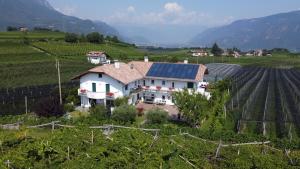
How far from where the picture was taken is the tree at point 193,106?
33.8 meters

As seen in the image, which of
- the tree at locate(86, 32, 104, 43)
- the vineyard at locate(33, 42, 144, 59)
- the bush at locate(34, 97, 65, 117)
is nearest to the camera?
the bush at locate(34, 97, 65, 117)

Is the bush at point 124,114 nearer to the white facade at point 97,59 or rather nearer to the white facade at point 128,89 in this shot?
the white facade at point 128,89

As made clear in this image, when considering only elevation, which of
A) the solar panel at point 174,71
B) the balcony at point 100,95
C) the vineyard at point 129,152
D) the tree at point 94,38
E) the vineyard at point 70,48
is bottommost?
the vineyard at point 129,152

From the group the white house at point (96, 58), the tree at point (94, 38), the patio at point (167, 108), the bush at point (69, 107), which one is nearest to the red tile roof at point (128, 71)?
the patio at point (167, 108)

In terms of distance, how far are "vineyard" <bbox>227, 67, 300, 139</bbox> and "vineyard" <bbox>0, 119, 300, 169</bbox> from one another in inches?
302

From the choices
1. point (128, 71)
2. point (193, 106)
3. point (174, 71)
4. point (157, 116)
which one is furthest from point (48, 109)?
point (174, 71)

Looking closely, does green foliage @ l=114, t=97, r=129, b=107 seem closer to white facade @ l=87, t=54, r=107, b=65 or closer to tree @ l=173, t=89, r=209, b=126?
tree @ l=173, t=89, r=209, b=126

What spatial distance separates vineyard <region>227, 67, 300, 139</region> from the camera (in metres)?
32.5

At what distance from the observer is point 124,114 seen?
35.2 m

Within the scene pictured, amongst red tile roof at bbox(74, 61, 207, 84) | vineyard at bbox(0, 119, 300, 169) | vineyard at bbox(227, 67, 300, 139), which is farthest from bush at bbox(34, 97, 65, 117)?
vineyard at bbox(227, 67, 300, 139)

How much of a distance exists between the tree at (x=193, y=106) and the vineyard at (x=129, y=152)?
7764 mm

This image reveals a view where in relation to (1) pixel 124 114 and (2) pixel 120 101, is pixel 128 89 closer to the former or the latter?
(2) pixel 120 101

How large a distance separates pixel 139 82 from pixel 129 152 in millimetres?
26029

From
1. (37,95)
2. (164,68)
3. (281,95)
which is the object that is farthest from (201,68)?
(37,95)
